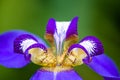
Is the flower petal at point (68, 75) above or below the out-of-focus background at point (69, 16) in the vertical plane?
below

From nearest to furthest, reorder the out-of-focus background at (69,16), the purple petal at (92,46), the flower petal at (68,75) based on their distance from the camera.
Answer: the flower petal at (68,75) < the purple petal at (92,46) < the out-of-focus background at (69,16)

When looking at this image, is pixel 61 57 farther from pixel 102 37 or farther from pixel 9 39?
pixel 102 37

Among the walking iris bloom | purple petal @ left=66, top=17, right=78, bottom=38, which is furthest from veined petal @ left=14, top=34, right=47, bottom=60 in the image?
purple petal @ left=66, top=17, right=78, bottom=38

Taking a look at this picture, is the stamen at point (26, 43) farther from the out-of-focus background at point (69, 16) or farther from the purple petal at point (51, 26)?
the out-of-focus background at point (69, 16)

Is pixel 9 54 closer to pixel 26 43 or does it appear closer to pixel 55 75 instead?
pixel 26 43

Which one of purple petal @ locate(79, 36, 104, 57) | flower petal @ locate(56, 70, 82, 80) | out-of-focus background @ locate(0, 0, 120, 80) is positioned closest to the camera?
flower petal @ locate(56, 70, 82, 80)

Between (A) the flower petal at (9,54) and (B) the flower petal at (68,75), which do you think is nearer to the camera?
(B) the flower petal at (68,75)

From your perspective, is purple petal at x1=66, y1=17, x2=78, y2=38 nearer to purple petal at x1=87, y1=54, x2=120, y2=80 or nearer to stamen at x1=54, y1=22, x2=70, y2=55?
stamen at x1=54, y1=22, x2=70, y2=55

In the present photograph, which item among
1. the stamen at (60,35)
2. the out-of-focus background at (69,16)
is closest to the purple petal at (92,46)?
the stamen at (60,35)
